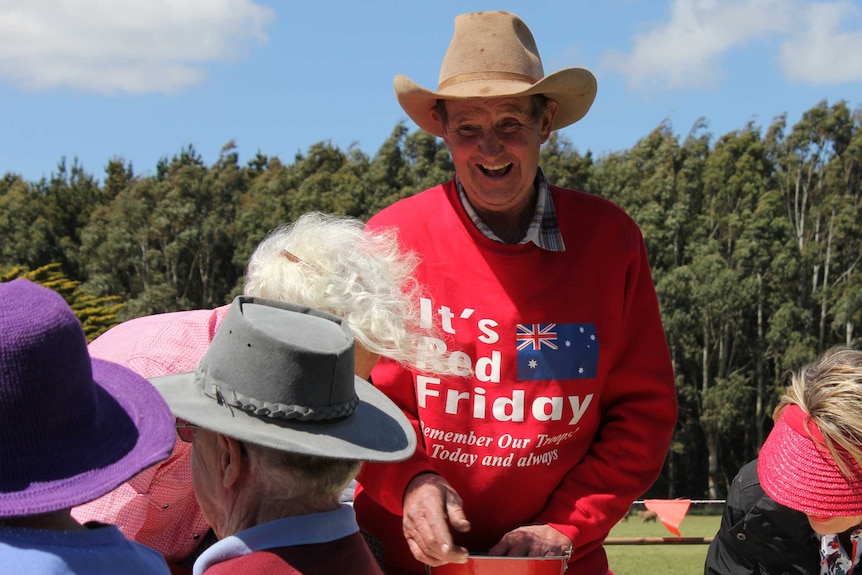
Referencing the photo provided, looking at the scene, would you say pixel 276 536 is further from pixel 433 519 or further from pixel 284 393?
pixel 433 519

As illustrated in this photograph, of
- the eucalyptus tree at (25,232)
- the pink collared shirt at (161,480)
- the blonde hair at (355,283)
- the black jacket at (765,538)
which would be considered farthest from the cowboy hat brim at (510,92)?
the eucalyptus tree at (25,232)

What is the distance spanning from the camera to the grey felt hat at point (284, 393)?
60.1 inches

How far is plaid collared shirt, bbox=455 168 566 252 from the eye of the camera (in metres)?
2.54

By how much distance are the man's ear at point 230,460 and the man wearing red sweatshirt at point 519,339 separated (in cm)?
75

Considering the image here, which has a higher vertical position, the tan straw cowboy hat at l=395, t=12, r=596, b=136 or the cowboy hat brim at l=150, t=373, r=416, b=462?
the tan straw cowboy hat at l=395, t=12, r=596, b=136

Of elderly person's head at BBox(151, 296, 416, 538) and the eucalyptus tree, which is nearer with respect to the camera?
elderly person's head at BBox(151, 296, 416, 538)

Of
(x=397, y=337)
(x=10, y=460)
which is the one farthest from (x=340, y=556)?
(x=397, y=337)

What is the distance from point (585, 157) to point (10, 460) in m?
32.0

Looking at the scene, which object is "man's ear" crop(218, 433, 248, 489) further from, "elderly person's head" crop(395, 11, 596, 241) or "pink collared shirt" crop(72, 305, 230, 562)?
"elderly person's head" crop(395, 11, 596, 241)

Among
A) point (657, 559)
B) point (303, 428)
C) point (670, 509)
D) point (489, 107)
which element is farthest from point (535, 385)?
point (670, 509)

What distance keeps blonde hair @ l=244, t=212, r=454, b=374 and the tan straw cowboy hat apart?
1.49 feet

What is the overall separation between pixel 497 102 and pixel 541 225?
0.34m

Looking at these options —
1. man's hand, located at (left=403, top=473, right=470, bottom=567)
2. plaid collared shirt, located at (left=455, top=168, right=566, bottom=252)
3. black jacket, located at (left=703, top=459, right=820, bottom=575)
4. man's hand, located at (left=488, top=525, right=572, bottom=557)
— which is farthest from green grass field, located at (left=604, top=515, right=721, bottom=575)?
man's hand, located at (left=403, top=473, right=470, bottom=567)

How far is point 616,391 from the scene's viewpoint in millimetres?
2590
